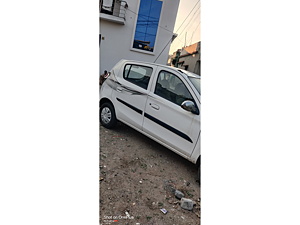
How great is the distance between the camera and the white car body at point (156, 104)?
213 cm

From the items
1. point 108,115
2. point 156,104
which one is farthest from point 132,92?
point 108,115

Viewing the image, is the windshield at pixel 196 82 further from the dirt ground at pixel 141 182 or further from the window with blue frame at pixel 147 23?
the window with blue frame at pixel 147 23

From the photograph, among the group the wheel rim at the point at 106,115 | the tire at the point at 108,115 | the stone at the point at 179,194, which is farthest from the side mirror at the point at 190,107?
→ the wheel rim at the point at 106,115

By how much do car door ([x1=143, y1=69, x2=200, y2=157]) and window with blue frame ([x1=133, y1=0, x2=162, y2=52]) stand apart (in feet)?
14.1

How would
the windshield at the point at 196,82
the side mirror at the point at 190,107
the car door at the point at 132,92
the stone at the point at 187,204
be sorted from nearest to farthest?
the stone at the point at 187,204, the side mirror at the point at 190,107, the windshield at the point at 196,82, the car door at the point at 132,92

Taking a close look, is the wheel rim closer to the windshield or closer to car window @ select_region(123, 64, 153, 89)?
car window @ select_region(123, 64, 153, 89)

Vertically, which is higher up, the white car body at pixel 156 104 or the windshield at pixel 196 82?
the windshield at pixel 196 82

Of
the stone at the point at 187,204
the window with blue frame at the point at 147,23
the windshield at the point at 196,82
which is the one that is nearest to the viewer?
the stone at the point at 187,204

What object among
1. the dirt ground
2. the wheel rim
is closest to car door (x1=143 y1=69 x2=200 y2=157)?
the dirt ground

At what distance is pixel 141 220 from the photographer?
141cm

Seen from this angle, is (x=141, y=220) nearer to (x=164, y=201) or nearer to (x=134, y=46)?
(x=164, y=201)

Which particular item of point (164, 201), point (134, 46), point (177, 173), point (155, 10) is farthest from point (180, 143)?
point (155, 10)

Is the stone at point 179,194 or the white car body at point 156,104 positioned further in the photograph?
the white car body at point 156,104
